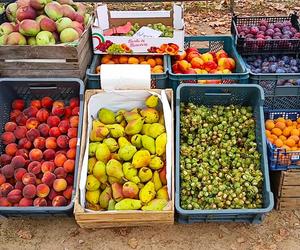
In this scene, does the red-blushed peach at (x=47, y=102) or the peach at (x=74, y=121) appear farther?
the red-blushed peach at (x=47, y=102)

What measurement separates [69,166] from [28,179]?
31 cm

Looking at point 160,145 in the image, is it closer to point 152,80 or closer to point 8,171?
point 152,80

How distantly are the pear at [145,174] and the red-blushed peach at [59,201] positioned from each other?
1.89ft

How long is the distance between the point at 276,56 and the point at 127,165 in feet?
6.06

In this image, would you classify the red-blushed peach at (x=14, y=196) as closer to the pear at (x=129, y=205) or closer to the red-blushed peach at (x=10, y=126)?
the red-blushed peach at (x=10, y=126)

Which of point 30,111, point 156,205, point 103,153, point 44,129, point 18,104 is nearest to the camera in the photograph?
point 156,205

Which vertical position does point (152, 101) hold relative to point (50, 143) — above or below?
above

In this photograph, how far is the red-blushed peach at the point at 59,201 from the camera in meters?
2.84

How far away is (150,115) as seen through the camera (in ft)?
10.3

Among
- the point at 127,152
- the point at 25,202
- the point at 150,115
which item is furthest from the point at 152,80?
the point at 25,202

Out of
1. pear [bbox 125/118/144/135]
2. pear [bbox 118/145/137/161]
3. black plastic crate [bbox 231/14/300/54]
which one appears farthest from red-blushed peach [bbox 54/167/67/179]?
black plastic crate [bbox 231/14/300/54]

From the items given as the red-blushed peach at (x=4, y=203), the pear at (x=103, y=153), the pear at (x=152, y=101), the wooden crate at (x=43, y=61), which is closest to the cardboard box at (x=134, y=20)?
the wooden crate at (x=43, y=61)

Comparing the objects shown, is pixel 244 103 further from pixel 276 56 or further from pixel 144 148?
pixel 144 148

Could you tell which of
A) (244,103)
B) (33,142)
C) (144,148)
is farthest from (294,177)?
(33,142)
